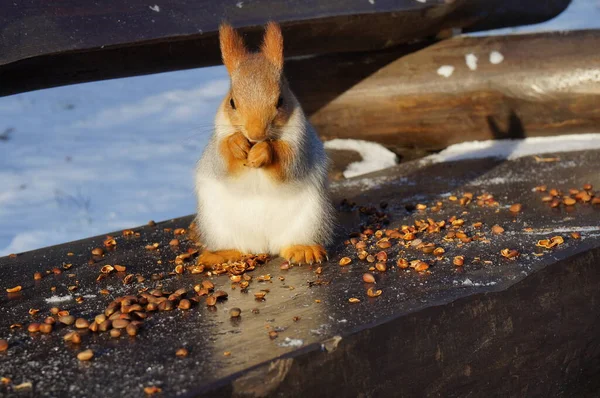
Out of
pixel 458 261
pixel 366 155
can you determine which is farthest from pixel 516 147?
pixel 458 261

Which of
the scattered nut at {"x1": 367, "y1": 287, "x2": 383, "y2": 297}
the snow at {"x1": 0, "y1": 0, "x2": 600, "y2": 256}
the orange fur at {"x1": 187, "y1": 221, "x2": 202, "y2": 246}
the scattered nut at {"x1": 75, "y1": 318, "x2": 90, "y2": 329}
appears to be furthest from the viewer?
the snow at {"x1": 0, "y1": 0, "x2": 600, "y2": 256}

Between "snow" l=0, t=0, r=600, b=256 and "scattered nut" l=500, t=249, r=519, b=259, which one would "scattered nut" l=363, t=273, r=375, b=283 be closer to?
"scattered nut" l=500, t=249, r=519, b=259

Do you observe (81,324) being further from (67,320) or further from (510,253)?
(510,253)

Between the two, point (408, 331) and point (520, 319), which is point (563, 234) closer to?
point (520, 319)

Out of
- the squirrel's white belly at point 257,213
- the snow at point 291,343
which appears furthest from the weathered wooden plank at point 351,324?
the squirrel's white belly at point 257,213

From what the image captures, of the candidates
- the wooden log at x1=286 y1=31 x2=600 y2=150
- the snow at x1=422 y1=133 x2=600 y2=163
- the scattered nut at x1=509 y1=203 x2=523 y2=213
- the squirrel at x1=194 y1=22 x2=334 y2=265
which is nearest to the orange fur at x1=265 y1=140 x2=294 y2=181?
the squirrel at x1=194 y1=22 x2=334 y2=265

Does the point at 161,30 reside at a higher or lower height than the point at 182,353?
higher
